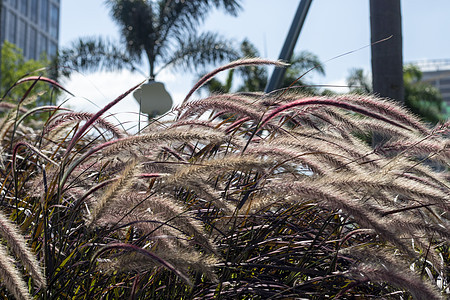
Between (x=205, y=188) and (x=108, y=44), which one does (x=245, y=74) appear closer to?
(x=108, y=44)

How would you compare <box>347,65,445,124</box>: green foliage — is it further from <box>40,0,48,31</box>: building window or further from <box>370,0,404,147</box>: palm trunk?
<box>40,0,48,31</box>: building window

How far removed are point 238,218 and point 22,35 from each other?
62529mm

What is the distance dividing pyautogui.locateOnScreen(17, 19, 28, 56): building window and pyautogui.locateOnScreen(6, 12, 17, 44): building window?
828mm

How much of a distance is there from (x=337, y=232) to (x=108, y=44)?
1745 cm

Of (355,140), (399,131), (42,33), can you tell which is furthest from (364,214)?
(42,33)

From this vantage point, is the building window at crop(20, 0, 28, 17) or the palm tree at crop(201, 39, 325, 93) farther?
the building window at crop(20, 0, 28, 17)

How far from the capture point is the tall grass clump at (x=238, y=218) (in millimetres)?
1523

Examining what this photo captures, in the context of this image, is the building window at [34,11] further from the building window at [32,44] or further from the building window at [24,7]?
the building window at [24,7]

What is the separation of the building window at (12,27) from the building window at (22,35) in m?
0.83

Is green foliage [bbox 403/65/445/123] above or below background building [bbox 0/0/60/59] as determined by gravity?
below

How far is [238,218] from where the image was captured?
190 cm

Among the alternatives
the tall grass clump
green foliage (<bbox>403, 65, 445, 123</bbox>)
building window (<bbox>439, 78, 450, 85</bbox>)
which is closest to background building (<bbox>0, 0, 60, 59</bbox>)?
green foliage (<bbox>403, 65, 445, 123</bbox>)

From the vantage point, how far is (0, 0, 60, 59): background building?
188ft

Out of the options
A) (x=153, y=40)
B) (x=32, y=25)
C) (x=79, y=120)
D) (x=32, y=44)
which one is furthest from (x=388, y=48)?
(x=32, y=25)
